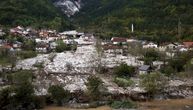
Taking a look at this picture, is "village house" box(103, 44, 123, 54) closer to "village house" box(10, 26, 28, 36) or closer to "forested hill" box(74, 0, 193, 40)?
"forested hill" box(74, 0, 193, 40)

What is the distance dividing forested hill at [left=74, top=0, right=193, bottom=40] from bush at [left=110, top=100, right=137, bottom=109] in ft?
212

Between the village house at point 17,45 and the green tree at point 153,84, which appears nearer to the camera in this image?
the green tree at point 153,84

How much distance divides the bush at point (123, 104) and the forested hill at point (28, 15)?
91.2 meters

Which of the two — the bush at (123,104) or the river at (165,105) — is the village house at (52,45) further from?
the bush at (123,104)

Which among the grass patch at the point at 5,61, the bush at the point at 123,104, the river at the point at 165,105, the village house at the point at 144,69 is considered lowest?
the river at the point at 165,105

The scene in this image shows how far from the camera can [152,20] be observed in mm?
129875

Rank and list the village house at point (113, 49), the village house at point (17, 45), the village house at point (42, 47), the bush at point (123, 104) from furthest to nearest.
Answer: the village house at point (42, 47) → the village house at point (113, 49) → the village house at point (17, 45) → the bush at point (123, 104)

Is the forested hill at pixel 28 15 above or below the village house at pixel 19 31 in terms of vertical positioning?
above

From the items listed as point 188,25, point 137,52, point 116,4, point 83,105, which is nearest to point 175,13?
point 188,25

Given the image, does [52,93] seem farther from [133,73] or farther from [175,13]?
[175,13]

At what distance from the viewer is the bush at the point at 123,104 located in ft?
150

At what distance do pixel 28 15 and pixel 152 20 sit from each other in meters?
41.0

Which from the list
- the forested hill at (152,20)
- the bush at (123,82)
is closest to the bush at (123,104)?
the bush at (123,82)

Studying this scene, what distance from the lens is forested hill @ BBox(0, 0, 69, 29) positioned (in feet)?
447
